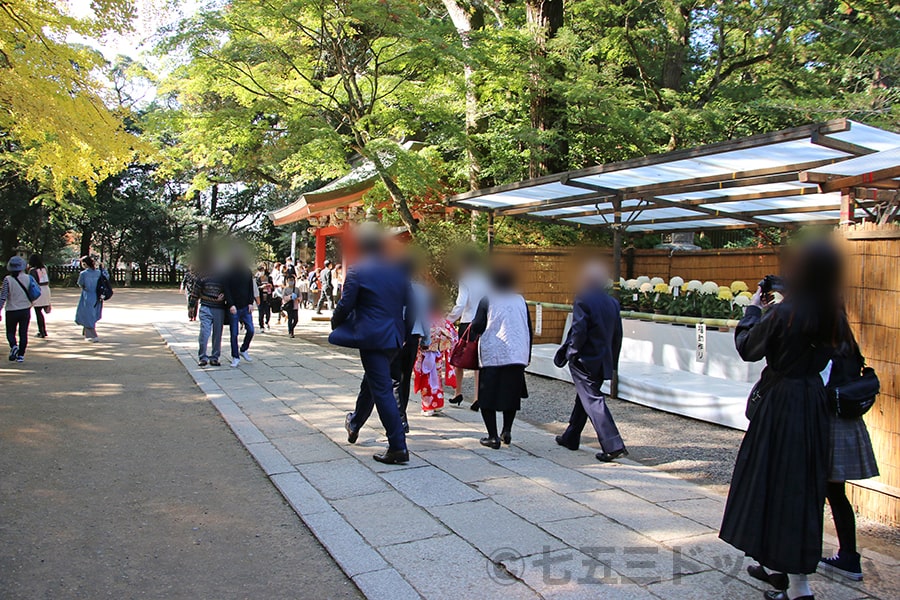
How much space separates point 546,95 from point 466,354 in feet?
24.9

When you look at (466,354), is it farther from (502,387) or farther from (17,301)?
(17,301)

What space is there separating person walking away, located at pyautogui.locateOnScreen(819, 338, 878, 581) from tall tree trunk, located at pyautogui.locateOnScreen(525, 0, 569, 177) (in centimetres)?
940

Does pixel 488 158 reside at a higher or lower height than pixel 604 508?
higher

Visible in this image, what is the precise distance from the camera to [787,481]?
297 cm

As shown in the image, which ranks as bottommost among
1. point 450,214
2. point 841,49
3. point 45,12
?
point 450,214

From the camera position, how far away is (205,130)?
1062 centimetres

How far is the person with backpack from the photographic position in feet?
31.9

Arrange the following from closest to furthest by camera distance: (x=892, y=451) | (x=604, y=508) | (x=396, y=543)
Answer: (x=396, y=543) < (x=892, y=451) < (x=604, y=508)

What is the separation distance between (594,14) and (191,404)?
1114cm

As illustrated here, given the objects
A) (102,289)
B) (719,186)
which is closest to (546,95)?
(719,186)

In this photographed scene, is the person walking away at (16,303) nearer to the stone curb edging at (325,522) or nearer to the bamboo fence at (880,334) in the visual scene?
the stone curb edging at (325,522)

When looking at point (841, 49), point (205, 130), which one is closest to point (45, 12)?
point (205, 130)

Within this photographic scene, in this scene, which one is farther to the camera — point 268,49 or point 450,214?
point 450,214

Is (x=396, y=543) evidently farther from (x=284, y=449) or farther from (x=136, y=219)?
(x=136, y=219)
